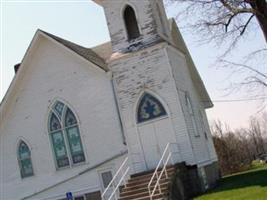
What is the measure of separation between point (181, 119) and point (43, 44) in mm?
8639

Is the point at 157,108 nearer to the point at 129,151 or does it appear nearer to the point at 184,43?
the point at 129,151

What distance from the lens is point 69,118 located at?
2505 centimetres

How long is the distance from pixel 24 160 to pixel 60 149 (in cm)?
218

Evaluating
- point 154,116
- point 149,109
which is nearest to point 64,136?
point 149,109

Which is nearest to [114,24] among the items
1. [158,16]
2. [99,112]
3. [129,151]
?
[158,16]

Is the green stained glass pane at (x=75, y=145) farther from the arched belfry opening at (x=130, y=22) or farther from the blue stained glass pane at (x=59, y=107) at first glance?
the arched belfry opening at (x=130, y=22)

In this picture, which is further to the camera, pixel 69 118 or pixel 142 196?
pixel 69 118

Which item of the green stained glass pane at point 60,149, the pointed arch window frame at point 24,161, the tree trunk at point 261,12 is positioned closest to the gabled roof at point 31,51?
the pointed arch window frame at point 24,161

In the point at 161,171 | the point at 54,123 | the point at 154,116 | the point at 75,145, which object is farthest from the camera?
the point at 54,123

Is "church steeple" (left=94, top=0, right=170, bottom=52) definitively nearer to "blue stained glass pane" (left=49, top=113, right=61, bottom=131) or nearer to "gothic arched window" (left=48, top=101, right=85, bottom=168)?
"gothic arched window" (left=48, top=101, right=85, bottom=168)

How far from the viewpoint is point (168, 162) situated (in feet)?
69.8

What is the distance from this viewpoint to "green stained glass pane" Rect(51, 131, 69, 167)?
2512 cm

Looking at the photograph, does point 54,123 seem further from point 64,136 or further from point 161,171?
point 161,171

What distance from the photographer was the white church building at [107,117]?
21.8 metres
